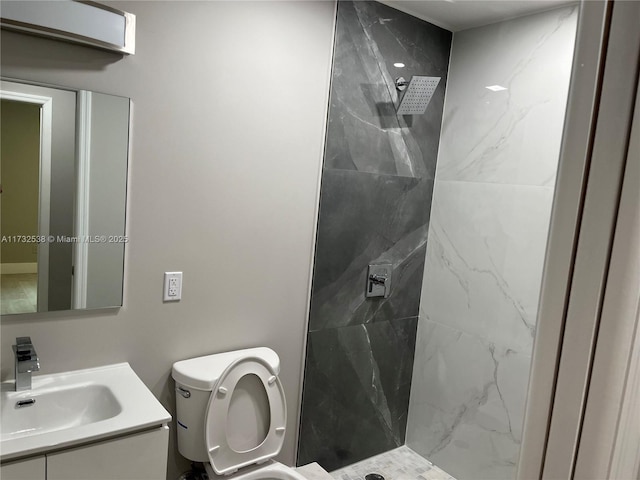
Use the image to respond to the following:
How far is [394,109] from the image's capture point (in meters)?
2.47

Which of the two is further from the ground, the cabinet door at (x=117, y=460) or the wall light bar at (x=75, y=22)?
the wall light bar at (x=75, y=22)

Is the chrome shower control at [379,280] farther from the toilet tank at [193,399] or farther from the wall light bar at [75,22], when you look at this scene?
the wall light bar at [75,22]

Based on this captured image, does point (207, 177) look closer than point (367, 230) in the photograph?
Yes

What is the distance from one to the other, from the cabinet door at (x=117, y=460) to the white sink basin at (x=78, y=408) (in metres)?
0.04

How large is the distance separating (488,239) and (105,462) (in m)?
1.95

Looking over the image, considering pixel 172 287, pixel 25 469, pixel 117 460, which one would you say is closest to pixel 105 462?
pixel 117 460

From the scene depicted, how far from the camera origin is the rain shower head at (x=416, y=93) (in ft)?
7.66

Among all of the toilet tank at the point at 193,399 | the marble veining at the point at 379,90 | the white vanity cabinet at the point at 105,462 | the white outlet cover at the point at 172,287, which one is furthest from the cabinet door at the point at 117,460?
the marble veining at the point at 379,90

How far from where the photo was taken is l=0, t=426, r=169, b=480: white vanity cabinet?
131 centimetres

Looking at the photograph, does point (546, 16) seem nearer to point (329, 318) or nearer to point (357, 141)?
point (357, 141)

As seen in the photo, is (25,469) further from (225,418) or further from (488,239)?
(488,239)

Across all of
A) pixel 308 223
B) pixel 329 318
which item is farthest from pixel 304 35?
pixel 329 318

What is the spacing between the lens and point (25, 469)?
1.30m

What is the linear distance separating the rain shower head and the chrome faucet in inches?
76.6
